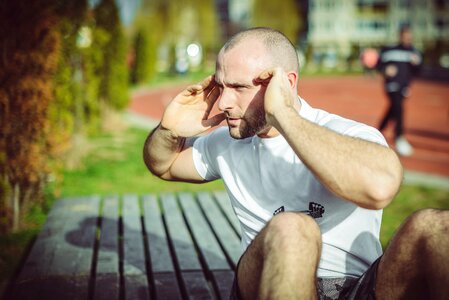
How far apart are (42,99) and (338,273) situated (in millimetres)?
3432

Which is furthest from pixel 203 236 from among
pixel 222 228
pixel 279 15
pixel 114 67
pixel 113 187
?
pixel 279 15

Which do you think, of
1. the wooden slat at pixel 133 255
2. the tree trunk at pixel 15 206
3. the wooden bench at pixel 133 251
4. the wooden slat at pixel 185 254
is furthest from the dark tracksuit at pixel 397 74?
the tree trunk at pixel 15 206

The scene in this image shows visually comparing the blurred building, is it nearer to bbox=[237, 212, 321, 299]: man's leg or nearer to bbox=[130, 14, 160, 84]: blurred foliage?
bbox=[130, 14, 160, 84]: blurred foliage

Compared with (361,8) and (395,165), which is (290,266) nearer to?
(395,165)

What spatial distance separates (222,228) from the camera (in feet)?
13.6

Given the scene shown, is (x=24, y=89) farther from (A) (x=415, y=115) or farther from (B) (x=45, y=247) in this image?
(A) (x=415, y=115)

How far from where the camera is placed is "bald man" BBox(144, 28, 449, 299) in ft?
5.81

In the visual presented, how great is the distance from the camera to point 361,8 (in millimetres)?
79375

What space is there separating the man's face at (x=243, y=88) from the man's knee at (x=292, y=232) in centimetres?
56

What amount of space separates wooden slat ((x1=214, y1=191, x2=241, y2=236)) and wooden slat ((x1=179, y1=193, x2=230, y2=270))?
0.22 metres

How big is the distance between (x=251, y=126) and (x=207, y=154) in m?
0.50

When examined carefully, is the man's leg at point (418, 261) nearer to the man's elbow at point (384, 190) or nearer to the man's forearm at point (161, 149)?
the man's elbow at point (384, 190)

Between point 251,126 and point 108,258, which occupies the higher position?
point 251,126

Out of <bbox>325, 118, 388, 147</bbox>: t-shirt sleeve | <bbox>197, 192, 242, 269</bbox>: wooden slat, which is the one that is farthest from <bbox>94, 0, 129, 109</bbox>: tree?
<bbox>325, 118, 388, 147</bbox>: t-shirt sleeve
